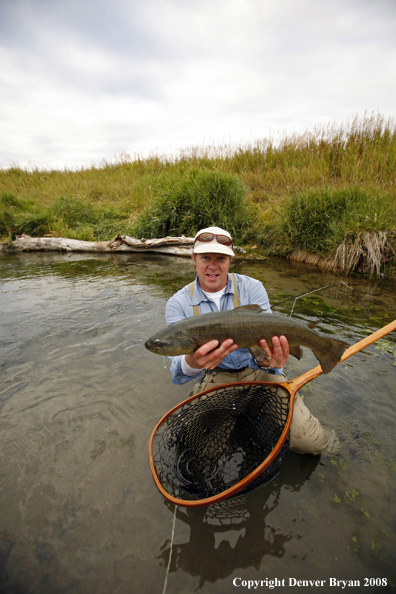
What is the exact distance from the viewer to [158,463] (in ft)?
8.55

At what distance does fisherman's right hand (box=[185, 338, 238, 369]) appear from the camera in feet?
7.80

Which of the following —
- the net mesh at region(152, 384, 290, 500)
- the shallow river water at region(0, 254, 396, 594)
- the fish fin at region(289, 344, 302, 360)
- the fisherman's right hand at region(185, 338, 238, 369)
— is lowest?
the shallow river water at region(0, 254, 396, 594)

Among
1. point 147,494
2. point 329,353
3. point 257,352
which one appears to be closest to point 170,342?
point 257,352

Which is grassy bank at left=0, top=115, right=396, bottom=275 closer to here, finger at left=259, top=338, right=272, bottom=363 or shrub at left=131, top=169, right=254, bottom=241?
shrub at left=131, top=169, right=254, bottom=241

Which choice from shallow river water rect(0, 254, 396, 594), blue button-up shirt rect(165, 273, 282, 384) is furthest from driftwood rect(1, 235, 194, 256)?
blue button-up shirt rect(165, 273, 282, 384)

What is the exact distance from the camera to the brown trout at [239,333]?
2436 mm

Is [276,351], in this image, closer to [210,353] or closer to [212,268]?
[210,353]

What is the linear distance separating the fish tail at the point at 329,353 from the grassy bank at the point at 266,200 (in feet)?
20.9

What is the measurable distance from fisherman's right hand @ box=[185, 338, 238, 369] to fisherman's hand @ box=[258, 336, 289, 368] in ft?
1.05

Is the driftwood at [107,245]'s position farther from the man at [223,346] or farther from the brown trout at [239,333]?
the brown trout at [239,333]

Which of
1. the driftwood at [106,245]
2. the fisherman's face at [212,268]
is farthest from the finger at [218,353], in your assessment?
the driftwood at [106,245]

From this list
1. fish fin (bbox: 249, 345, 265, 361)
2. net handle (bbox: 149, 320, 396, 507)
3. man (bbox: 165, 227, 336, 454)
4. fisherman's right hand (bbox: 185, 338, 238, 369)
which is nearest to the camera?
net handle (bbox: 149, 320, 396, 507)

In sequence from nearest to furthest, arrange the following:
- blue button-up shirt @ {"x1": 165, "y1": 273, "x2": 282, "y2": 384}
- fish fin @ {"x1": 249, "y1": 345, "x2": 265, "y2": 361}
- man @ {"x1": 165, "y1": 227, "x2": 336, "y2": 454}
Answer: man @ {"x1": 165, "y1": 227, "x2": 336, "y2": 454} < fish fin @ {"x1": 249, "y1": 345, "x2": 265, "y2": 361} < blue button-up shirt @ {"x1": 165, "y1": 273, "x2": 282, "y2": 384}

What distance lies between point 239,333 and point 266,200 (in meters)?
11.1
